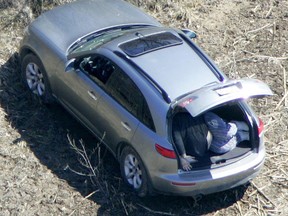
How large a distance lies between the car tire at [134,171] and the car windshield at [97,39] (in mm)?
1585

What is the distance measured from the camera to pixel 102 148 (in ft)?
39.2

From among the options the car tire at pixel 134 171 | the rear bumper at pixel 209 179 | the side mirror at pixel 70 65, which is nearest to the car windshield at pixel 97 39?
the side mirror at pixel 70 65

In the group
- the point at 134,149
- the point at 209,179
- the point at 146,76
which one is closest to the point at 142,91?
the point at 146,76

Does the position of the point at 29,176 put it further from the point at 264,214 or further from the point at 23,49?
the point at 264,214

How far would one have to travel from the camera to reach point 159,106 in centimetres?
1052

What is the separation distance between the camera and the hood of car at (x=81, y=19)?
12156 mm

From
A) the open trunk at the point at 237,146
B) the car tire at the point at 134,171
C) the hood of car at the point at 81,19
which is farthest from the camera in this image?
the hood of car at the point at 81,19

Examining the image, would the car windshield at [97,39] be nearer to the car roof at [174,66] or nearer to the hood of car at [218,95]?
the car roof at [174,66]

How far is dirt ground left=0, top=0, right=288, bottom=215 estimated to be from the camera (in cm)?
1113

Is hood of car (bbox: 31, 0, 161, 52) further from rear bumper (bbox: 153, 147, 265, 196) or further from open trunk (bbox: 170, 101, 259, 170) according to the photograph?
rear bumper (bbox: 153, 147, 265, 196)

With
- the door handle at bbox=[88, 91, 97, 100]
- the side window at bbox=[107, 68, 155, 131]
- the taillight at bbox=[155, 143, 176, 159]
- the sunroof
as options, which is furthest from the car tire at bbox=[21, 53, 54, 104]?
the taillight at bbox=[155, 143, 176, 159]

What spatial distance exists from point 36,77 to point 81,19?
1054mm

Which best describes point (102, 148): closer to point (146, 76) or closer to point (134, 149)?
point (134, 149)

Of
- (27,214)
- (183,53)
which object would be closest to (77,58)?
(183,53)
